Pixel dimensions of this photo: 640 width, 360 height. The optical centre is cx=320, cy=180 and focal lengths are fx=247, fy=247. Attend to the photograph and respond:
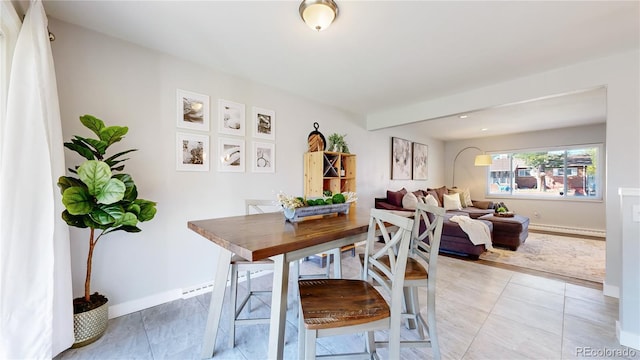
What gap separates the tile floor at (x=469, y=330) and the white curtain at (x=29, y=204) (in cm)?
39

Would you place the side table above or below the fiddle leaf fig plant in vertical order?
below

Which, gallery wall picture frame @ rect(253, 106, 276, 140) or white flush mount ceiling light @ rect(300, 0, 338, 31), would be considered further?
gallery wall picture frame @ rect(253, 106, 276, 140)

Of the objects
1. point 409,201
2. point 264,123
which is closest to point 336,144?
point 264,123

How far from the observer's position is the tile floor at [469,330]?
1649mm

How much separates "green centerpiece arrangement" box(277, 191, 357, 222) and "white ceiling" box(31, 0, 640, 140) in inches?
51.6

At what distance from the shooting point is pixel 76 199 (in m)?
1.46

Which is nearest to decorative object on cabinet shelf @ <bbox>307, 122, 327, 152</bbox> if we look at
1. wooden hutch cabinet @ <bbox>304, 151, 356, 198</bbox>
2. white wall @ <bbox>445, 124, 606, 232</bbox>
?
wooden hutch cabinet @ <bbox>304, 151, 356, 198</bbox>

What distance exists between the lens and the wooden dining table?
3.67ft

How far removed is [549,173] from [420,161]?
9.50ft

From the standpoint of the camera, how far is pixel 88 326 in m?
1.70

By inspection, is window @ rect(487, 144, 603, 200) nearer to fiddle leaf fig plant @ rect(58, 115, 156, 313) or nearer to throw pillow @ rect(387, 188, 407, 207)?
throw pillow @ rect(387, 188, 407, 207)

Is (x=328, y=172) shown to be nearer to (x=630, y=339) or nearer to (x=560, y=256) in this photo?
(x=630, y=339)

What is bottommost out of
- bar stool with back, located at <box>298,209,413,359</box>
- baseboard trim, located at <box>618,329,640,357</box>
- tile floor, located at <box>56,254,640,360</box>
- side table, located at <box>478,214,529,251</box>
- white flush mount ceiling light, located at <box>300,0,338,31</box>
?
tile floor, located at <box>56,254,640,360</box>

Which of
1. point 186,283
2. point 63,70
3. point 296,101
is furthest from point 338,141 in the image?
point 63,70
